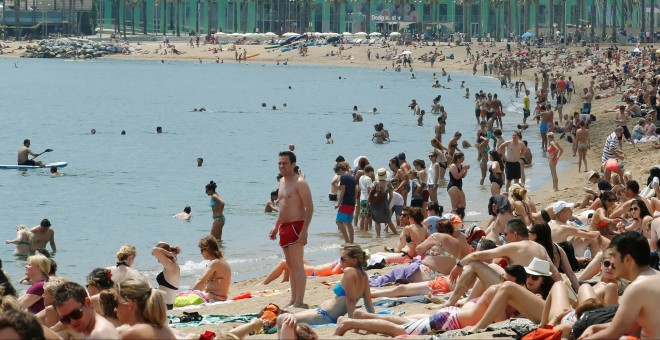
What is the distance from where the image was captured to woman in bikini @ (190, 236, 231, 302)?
12961 millimetres

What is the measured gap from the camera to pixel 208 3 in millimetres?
143000

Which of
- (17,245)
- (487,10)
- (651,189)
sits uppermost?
(487,10)

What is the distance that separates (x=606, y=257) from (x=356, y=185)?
11.5 metres

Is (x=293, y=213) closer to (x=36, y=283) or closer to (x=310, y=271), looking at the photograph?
(x=36, y=283)

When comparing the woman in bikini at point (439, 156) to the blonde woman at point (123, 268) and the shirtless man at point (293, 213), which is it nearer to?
the shirtless man at point (293, 213)

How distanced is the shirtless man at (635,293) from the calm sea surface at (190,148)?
1028 cm

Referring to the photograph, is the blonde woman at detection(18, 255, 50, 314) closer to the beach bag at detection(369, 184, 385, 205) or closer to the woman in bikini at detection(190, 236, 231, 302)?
the woman in bikini at detection(190, 236, 231, 302)

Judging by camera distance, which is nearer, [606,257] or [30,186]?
[606,257]

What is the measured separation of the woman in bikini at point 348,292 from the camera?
10.3 meters

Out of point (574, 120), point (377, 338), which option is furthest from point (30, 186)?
point (377, 338)

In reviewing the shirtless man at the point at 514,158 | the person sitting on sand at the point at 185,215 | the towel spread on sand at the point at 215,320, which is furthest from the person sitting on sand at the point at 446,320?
the person sitting on sand at the point at 185,215

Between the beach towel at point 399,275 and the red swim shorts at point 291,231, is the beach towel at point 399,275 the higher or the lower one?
the lower one

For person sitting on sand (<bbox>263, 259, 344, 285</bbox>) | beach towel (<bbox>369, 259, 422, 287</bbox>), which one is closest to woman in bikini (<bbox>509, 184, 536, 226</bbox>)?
beach towel (<bbox>369, 259, 422, 287</bbox>)

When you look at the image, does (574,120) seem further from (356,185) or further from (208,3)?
(208,3)
